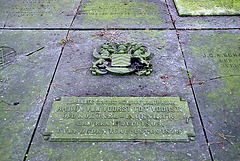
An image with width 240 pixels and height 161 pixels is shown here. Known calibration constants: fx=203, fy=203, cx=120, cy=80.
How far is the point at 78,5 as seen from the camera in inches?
174

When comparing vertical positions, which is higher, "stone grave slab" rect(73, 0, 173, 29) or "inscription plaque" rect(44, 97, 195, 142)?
"stone grave slab" rect(73, 0, 173, 29)

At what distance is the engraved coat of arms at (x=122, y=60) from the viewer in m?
2.92

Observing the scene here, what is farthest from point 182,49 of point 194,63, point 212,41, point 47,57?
point 47,57

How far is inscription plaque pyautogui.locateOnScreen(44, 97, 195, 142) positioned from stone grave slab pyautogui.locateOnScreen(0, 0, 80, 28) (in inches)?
80.1

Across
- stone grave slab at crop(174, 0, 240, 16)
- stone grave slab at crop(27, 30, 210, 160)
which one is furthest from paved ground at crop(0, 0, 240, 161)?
stone grave slab at crop(174, 0, 240, 16)

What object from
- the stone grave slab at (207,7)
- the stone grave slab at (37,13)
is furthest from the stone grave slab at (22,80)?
the stone grave slab at (207,7)

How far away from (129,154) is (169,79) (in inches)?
48.8

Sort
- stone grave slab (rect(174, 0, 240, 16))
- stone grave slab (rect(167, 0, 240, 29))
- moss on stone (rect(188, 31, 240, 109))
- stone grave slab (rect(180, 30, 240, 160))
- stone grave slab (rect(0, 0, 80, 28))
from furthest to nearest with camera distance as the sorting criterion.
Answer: stone grave slab (rect(174, 0, 240, 16))
stone grave slab (rect(0, 0, 80, 28))
stone grave slab (rect(167, 0, 240, 29))
moss on stone (rect(188, 31, 240, 109))
stone grave slab (rect(180, 30, 240, 160))

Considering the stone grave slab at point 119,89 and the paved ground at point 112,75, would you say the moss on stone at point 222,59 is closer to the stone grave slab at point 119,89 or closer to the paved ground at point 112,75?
the paved ground at point 112,75

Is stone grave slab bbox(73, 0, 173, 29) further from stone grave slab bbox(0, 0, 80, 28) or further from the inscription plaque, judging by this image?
the inscription plaque

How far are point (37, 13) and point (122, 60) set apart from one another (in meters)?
2.34

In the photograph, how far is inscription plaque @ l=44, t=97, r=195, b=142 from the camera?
2.17m

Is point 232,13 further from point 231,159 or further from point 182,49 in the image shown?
point 231,159

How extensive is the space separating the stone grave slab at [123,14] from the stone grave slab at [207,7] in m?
0.35
